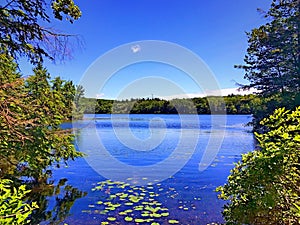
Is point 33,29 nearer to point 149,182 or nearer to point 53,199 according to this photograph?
point 53,199

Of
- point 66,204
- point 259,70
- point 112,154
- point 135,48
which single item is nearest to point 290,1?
point 259,70

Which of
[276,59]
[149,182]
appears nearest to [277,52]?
[276,59]

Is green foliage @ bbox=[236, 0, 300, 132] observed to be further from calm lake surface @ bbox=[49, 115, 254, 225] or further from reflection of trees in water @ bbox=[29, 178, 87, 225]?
reflection of trees in water @ bbox=[29, 178, 87, 225]

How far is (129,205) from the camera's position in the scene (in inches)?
236

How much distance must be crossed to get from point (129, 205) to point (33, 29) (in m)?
4.05

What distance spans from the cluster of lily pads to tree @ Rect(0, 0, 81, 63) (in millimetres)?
3250

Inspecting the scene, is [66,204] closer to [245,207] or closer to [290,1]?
[245,207]

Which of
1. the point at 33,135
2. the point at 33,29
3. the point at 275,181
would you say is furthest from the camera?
the point at 33,135

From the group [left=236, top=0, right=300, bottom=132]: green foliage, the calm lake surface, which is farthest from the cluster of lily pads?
[left=236, top=0, right=300, bottom=132]: green foliage

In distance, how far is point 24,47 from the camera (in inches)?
193

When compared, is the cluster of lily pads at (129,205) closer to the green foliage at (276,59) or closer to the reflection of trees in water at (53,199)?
the reflection of trees in water at (53,199)

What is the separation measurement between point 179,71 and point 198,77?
868mm

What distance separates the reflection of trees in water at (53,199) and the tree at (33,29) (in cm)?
320

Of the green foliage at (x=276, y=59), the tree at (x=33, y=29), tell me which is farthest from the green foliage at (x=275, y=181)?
the green foliage at (x=276, y=59)
